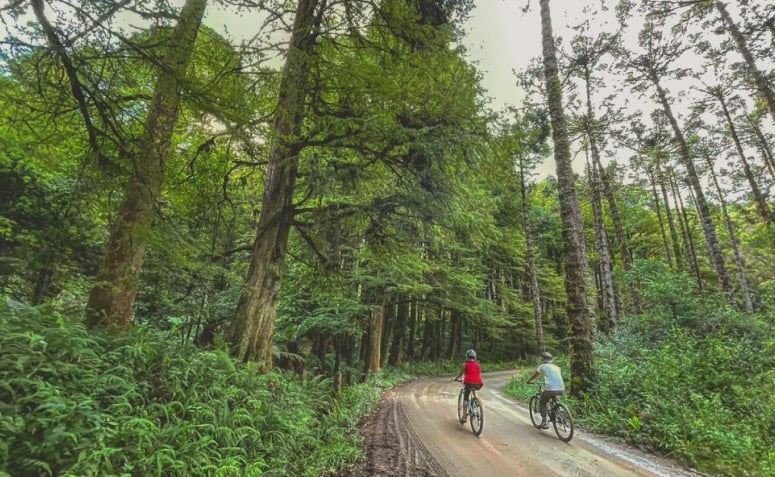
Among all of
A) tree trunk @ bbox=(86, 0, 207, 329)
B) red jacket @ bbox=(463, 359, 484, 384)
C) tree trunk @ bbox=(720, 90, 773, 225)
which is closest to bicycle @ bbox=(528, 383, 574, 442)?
red jacket @ bbox=(463, 359, 484, 384)

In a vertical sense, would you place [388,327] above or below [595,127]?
below

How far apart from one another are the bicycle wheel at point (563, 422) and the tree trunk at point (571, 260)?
2.40 m

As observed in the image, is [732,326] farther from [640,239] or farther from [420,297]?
[640,239]

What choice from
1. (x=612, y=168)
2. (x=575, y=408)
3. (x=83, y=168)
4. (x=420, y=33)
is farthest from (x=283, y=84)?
(x=612, y=168)

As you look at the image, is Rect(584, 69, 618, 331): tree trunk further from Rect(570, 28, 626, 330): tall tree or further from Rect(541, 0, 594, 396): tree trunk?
Rect(541, 0, 594, 396): tree trunk

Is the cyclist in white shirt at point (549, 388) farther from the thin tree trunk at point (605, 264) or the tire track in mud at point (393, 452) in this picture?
the thin tree trunk at point (605, 264)

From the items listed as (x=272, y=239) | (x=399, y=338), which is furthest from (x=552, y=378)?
(x=399, y=338)

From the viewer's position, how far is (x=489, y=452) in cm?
594

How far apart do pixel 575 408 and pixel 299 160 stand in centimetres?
860

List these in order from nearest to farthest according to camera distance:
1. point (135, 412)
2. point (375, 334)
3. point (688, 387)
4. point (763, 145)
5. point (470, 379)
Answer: point (135, 412) < point (688, 387) < point (470, 379) < point (375, 334) < point (763, 145)

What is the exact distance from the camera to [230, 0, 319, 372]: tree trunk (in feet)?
23.5

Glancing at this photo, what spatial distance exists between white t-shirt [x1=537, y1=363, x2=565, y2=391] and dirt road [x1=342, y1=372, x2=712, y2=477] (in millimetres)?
890

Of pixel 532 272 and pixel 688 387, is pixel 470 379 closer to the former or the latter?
pixel 688 387

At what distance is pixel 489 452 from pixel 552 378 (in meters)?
2.35
